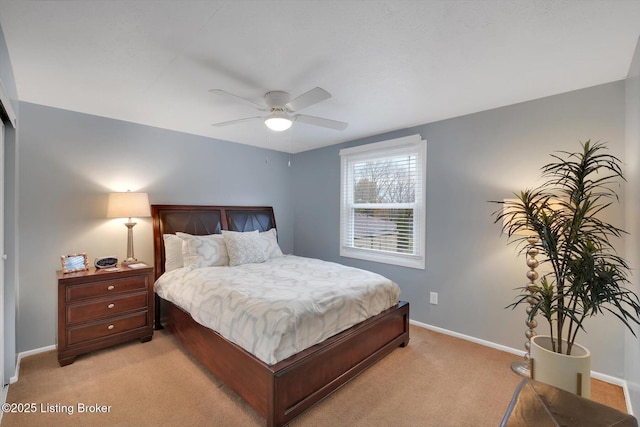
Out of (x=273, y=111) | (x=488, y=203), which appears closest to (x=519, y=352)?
(x=488, y=203)

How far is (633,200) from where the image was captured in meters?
1.94

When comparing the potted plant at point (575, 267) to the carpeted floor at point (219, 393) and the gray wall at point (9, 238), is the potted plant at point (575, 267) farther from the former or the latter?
the gray wall at point (9, 238)

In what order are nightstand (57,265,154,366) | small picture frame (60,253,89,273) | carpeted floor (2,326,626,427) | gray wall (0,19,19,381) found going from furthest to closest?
small picture frame (60,253,89,273)
nightstand (57,265,154,366)
gray wall (0,19,19,381)
carpeted floor (2,326,626,427)

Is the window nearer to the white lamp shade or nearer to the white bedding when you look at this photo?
the white bedding

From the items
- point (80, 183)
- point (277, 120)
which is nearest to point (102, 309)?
point (80, 183)

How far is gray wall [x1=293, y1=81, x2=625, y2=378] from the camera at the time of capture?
7.74 feet

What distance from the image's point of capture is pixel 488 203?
115 inches

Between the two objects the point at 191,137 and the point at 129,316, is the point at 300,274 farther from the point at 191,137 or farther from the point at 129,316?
the point at 191,137

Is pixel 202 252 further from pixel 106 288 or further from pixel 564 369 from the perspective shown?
pixel 564 369

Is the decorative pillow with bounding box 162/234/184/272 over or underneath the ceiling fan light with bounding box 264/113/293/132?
underneath

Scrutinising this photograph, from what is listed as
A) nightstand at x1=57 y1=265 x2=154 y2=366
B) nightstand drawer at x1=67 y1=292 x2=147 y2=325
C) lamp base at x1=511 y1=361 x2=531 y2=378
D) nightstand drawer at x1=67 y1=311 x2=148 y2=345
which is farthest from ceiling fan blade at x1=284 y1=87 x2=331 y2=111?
lamp base at x1=511 y1=361 x2=531 y2=378

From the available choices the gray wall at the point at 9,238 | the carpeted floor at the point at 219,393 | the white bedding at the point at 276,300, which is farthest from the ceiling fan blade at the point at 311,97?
the carpeted floor at the point at 219,393

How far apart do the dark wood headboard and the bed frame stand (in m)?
0.02

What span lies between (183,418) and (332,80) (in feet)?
8.82
